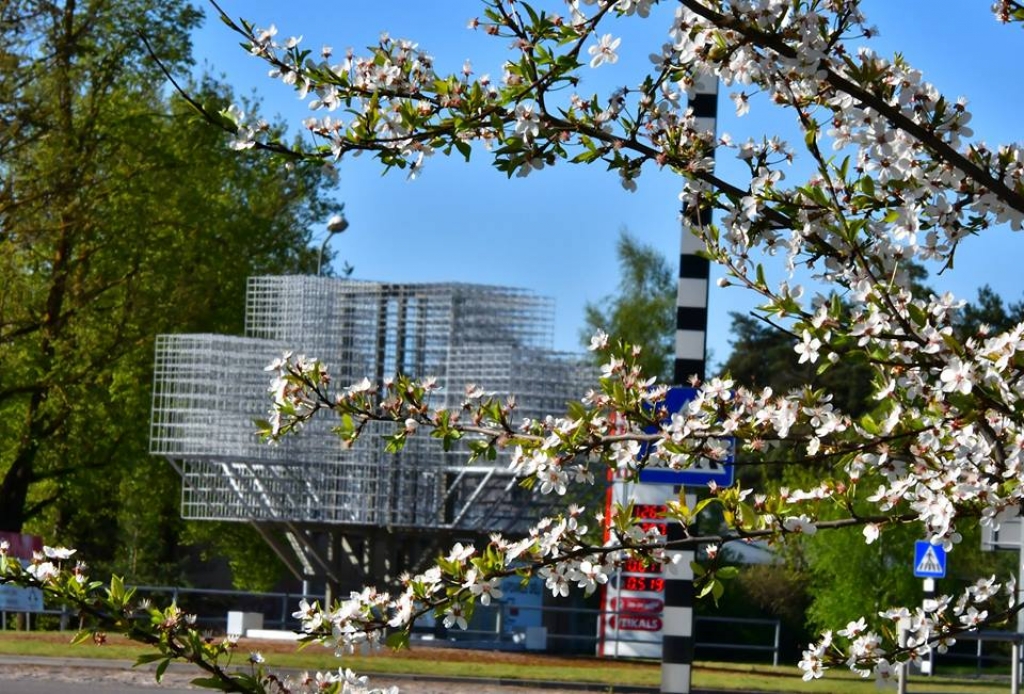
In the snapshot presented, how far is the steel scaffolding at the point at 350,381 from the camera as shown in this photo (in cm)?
2847

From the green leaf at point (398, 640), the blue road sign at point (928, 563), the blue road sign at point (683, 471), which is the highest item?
the blue road sign at point (683, 471)

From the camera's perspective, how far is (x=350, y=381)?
1124 inches

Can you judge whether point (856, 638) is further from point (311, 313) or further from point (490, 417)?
point (311, 313)

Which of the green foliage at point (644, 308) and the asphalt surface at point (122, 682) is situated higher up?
the green foliage at point (644, 308)

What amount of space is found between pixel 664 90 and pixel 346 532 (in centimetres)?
2673

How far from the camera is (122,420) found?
35219 mm

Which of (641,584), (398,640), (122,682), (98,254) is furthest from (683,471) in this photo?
(98,254)

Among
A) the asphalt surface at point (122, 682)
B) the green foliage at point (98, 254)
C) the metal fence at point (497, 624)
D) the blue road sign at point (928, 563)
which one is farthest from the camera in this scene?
the green foliage at point (98, 254)

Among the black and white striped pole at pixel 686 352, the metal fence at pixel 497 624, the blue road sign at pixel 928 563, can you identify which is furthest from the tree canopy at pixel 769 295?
the metal fence at pixel 497 624

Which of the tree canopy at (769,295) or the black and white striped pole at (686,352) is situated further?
the black and white striped pole at (686,352)

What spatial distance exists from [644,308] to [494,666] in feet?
114

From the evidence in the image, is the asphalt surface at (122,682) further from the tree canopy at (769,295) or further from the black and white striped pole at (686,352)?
the tree canopy at (769,295)

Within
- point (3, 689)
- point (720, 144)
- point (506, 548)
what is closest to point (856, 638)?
point (506, 548)

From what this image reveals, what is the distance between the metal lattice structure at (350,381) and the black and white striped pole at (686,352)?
60.0 feet
